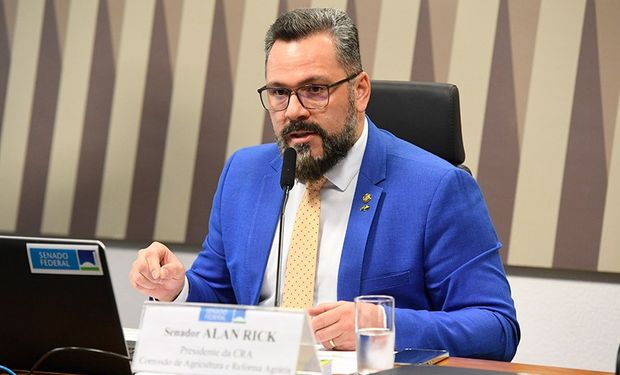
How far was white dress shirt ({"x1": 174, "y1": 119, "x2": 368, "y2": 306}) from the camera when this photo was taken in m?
2.14

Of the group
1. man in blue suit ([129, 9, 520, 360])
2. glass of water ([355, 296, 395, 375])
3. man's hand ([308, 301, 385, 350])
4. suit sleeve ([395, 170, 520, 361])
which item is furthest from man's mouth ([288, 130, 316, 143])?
glass of water ([355, 296, 395, 375])

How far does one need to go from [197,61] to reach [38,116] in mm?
667

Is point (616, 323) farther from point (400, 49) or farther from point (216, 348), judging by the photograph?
point (216, 348)

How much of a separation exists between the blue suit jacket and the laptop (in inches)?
25.4

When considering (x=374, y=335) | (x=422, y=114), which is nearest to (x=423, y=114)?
(x=422, y=114)

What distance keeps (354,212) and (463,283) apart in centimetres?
30

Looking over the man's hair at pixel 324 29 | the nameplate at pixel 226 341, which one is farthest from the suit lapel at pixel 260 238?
the nameplate at pixel 226 341

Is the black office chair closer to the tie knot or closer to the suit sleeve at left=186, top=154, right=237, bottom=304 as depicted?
the tie knot

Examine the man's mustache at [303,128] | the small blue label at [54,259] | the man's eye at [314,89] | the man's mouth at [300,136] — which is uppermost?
the man's eye at [314,89]

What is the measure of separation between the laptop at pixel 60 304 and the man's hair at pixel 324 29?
915 mm

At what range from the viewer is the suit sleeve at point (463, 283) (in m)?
1.90

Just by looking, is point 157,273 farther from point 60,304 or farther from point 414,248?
point 414,248

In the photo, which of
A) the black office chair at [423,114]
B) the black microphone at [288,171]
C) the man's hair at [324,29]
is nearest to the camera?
the black microphone at [288,171]

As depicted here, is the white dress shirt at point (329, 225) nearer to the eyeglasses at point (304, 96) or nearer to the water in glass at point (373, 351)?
the eyeglasses at point (304, 96)
